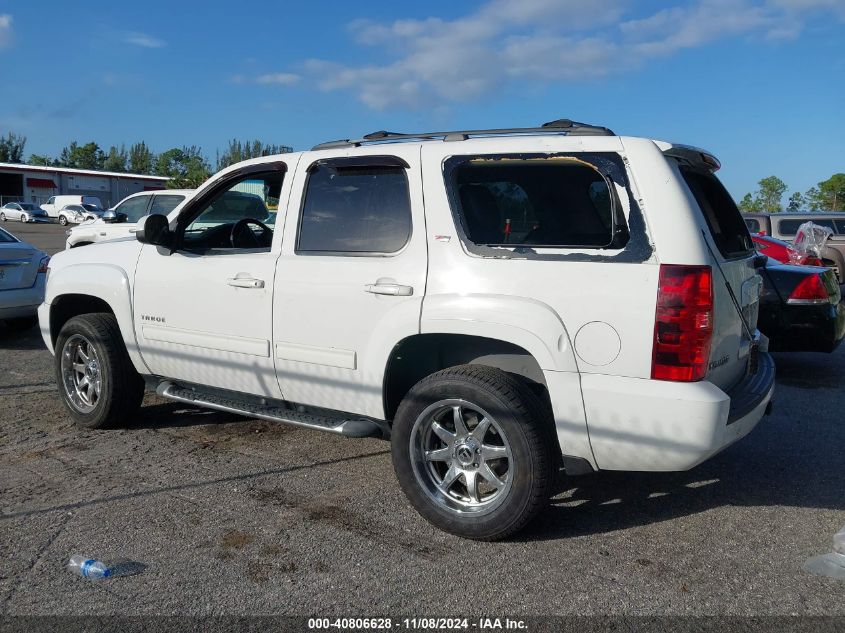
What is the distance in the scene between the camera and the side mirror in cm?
493

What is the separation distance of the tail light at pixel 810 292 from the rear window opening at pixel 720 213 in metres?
2.83

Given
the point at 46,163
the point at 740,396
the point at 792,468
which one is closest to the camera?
the point at 740,396

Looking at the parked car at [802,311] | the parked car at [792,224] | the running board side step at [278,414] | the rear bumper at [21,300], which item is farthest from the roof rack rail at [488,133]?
the parked car at [792,224]

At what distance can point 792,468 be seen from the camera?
4984 mm

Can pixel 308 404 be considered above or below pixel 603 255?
below

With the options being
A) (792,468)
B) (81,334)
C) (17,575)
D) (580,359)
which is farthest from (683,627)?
(81,334)

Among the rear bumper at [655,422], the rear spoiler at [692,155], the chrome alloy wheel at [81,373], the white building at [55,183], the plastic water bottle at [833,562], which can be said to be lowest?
the plastic water bottle at [833,562]

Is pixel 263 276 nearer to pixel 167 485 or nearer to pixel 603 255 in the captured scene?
pixel 167 485

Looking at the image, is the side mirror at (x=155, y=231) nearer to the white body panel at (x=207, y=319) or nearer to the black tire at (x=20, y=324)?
the white body panel at (x=207, y=319)

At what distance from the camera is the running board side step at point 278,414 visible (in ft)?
14.1

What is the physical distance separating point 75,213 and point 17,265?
46.4 meters

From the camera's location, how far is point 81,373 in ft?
19.1

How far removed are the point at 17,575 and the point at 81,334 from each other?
246 cm

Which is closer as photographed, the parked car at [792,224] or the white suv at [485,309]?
the white suv at [485,309]
